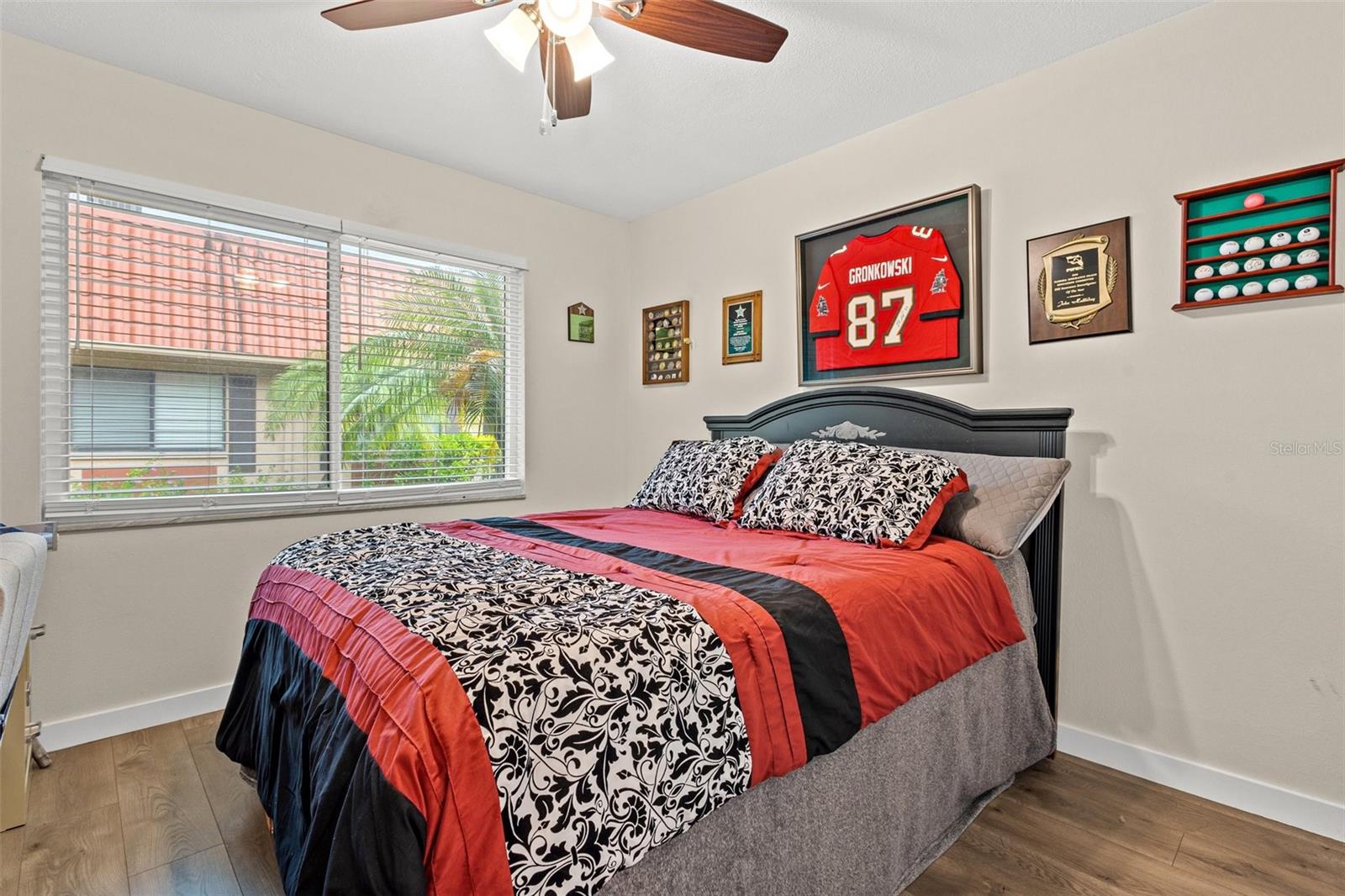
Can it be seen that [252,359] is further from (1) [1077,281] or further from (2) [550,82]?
(1) [1077,281]

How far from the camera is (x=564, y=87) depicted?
80.5 inches

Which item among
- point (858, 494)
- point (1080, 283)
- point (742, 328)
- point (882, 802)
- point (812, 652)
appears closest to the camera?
point (812, 652)

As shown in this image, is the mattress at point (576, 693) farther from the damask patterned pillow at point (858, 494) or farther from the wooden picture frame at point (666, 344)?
the wooden picture frame at point (666, 344)

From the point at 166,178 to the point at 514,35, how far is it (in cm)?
171

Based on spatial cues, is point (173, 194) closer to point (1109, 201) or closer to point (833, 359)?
point (833, 359)

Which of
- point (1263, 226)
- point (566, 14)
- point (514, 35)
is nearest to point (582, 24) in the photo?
point (566, 14)

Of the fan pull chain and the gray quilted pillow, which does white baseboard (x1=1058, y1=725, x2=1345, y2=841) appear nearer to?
the gray quilted pillow

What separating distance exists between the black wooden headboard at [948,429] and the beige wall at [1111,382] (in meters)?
0.10

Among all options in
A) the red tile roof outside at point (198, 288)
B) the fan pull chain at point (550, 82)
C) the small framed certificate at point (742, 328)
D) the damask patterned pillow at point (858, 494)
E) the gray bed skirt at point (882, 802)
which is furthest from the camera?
the small framed certificate at point (742, 328)

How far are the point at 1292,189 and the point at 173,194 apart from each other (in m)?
3.75

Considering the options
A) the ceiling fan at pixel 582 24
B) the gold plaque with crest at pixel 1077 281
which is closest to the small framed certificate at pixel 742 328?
the gold plaque with crest at pixel 1077 281

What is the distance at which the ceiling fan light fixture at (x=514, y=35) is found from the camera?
5.68 feet

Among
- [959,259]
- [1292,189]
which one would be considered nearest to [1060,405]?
[959,259]

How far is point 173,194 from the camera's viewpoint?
8.38ft
